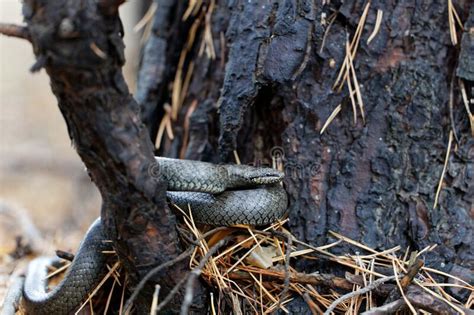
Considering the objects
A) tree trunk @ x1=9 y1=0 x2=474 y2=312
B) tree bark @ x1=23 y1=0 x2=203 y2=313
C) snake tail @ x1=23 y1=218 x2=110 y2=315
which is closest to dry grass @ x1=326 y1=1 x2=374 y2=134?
tree trunk @ x1=9 y1=0 x2=474 y2=312

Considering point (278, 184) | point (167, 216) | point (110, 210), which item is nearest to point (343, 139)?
point (278, 184)

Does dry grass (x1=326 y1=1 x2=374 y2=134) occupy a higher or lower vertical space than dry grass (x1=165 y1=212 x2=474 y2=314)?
higher

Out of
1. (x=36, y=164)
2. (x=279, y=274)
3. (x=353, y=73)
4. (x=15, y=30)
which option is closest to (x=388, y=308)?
(x=279, y=274)

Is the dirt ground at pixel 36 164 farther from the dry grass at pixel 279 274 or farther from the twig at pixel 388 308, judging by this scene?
the twig at pixel 388 308

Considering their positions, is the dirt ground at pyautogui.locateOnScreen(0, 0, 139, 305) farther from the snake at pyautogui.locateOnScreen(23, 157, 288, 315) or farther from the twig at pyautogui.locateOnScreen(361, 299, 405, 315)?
the twig at pyautogui.locateOnScreen(361, 299, 405, 315)

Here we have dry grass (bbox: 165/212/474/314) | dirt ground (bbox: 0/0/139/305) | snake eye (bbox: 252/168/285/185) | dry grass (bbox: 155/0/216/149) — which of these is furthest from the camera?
dirt ground (bbox: 0/0/139/305)

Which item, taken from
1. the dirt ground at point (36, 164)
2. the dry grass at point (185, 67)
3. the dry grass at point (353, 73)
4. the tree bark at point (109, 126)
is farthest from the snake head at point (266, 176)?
the dirt ground at point (36, 164)
